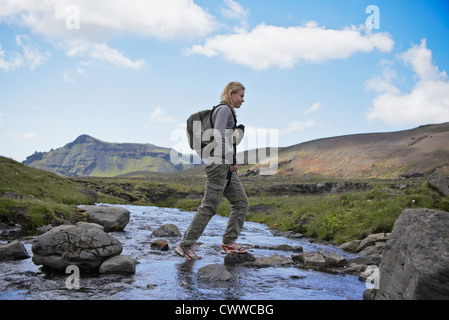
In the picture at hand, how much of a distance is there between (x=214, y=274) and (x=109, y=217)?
9.04m

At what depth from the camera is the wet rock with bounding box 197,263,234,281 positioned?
5.79 m

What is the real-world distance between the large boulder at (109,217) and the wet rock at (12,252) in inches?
237

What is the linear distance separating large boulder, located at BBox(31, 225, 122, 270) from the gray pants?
5.33 feet

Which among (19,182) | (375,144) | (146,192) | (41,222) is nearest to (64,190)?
(19,182)

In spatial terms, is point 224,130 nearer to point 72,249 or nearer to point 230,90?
point 230,90

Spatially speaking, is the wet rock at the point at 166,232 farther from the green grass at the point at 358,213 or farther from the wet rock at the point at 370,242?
the wet rock at the point at 370,242

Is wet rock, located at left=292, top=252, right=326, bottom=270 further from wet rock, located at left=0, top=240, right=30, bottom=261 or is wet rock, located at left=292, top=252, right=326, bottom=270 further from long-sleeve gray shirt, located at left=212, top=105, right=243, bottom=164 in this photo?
wet rock, located at left=0, top=240, right=30, bottom=261

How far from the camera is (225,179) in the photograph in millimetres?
7398

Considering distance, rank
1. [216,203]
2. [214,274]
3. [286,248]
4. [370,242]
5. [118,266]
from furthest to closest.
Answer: [370,242] < [286,248] < [216,203] < [118,266] < [214,274]

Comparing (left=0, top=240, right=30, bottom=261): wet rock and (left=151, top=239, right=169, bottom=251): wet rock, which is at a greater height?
(left=0, top=240, right=30, bottom=261): wet rock

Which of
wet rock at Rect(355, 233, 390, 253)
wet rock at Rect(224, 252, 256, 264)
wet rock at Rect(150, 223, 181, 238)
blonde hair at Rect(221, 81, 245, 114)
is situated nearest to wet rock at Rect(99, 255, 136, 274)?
wet rock at Rect(224, 252, 256, 264)

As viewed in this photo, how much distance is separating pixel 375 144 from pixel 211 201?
10628cm

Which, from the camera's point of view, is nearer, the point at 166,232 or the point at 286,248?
the point at 286,248

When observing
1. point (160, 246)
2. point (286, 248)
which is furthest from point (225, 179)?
point (286, 248)
